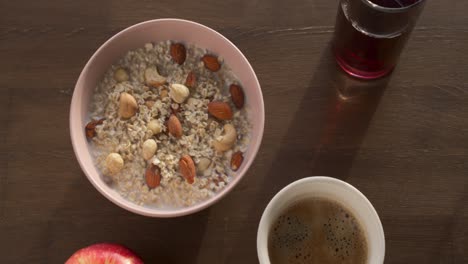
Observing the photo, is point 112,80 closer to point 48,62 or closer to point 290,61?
point 48,62

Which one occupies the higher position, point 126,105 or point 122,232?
point 126,105

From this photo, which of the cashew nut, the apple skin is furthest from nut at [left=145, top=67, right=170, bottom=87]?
the apple skin

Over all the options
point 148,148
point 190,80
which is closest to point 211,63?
point 190,80

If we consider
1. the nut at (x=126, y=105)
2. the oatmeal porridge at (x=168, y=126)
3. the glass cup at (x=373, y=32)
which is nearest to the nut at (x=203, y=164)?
the oatmeal porridge at (x=168, y=126)

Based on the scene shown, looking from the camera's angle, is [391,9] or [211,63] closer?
[391,9]

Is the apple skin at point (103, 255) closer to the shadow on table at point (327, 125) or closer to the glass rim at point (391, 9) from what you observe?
the shadow on table at point (327, 125)

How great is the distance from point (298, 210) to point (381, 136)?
6.5 inches

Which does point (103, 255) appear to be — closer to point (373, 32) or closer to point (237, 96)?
point (237, 96)

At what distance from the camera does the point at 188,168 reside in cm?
77

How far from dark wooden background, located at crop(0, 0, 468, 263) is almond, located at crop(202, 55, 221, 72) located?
67mm

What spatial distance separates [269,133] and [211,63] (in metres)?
0.12

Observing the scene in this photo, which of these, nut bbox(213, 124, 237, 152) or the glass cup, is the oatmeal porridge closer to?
nut bbox(213, 124, 237, 152)

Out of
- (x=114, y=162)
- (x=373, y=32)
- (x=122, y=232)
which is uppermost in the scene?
(x=373, y=32)

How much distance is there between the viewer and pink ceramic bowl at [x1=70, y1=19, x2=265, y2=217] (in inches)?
29.5
